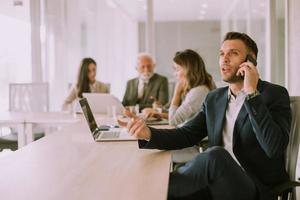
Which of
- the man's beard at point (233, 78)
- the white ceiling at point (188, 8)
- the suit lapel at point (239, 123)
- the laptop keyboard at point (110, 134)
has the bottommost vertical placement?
the laptop keyboard at point (110, 134)

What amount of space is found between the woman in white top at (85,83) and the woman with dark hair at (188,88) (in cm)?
134

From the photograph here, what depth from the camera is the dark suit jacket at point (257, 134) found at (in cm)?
175

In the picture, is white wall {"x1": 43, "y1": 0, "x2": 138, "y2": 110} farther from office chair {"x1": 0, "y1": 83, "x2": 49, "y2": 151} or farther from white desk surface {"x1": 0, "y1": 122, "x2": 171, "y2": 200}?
white desk surface {"x1": 0, "y1": 122, "x2": 171, "y2": 200}

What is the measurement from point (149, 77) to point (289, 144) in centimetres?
286

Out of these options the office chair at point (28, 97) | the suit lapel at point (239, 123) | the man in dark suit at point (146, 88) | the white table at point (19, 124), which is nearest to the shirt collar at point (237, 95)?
the suit lapel at point (239, 123)

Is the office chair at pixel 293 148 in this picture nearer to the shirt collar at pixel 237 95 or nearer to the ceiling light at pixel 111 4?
the shirt collar at pixel 237 95

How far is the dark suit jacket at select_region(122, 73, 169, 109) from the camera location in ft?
14.8

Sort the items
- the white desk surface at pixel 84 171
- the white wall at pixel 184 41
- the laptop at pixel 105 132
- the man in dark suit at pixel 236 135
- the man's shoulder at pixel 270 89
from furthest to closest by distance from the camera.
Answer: the white wall at pixel 184 41
the laptop at pixel 105 132
the man's shoulder at pixel 270 89
the man in dark suit at pixel 236 135
the white desk surface at pixel 84 171

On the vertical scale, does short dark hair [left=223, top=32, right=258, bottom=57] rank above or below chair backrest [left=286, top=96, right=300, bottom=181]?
above

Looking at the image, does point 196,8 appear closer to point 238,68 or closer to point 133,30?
point 133,30

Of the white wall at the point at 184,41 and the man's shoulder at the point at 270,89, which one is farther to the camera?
the white wall at the point at 184,41

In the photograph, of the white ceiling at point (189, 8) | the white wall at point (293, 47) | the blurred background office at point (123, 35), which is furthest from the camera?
the white ceiling at point (189, 8)

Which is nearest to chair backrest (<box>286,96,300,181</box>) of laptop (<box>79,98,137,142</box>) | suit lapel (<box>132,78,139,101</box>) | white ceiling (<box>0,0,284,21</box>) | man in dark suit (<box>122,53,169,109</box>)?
laptop (<box>79,98,137,142</box>)

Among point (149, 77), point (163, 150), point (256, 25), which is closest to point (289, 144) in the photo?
point (163, 150)
